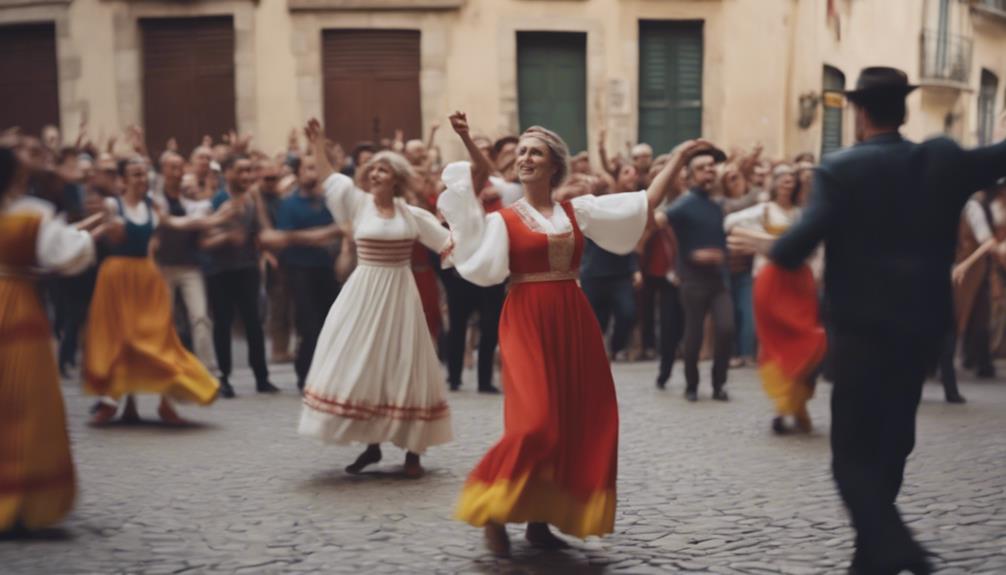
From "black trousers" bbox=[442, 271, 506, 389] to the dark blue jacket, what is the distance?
6.83 meters

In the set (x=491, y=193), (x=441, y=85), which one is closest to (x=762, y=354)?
(x=491, y=193)

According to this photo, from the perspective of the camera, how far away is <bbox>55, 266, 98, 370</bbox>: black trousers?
1251 cm

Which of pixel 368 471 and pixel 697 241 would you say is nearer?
pixel 368 471

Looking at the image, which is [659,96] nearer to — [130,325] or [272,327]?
[272,327]

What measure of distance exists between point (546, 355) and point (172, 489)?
2.66 metres

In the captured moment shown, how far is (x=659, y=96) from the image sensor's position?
22344 millimetres

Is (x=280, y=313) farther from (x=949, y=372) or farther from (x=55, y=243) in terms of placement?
(x=55, y=243)

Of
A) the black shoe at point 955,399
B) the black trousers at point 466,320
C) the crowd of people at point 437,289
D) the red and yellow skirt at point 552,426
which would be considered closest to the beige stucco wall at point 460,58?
the crowd of people at point 437,289

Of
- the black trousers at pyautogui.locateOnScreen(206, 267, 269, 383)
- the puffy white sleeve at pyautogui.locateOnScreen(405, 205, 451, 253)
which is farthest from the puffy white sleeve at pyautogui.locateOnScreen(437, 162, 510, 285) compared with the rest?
the black trousers at pyautogui.locateOnScreen(206, 267, 269, 383)

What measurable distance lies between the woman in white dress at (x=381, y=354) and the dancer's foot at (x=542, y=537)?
1833mm

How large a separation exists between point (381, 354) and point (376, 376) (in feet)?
0.45

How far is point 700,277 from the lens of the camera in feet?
36.6

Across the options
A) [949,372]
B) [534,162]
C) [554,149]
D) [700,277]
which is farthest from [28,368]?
[949,372]

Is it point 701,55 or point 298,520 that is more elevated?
point 701,55
